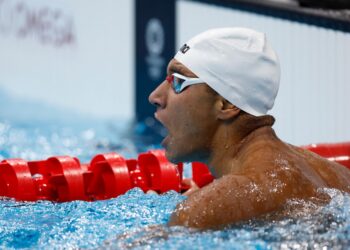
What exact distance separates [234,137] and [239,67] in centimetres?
20

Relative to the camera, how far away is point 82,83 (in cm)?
785

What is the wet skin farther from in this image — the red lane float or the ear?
the red lane float

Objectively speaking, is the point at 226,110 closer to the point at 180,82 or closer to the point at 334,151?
the point at 180,82

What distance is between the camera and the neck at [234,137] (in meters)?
2.30

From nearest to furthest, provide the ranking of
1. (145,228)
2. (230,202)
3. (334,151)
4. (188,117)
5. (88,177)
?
(230,202), (145,228), (188,117), (88,177), (334,151)

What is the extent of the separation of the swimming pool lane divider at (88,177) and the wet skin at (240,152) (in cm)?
147

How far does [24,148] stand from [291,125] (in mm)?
2286

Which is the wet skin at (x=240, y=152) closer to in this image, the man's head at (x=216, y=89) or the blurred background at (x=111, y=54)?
the man's head at (x=216, y=89)

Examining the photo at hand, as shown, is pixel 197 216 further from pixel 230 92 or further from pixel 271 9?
pixel 271 9

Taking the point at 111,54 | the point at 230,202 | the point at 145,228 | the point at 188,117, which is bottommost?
the point at 111,54

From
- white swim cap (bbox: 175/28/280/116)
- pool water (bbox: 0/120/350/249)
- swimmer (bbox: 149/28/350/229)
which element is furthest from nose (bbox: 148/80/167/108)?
pool water (bbox: 0/120/350/249)

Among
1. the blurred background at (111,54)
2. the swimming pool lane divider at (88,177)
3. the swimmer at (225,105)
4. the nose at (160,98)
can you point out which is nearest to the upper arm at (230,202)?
the swimmer at (225,105)

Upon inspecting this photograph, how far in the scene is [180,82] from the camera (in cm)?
232

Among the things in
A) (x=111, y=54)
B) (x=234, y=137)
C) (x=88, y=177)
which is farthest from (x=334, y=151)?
(x=111, y=54)
